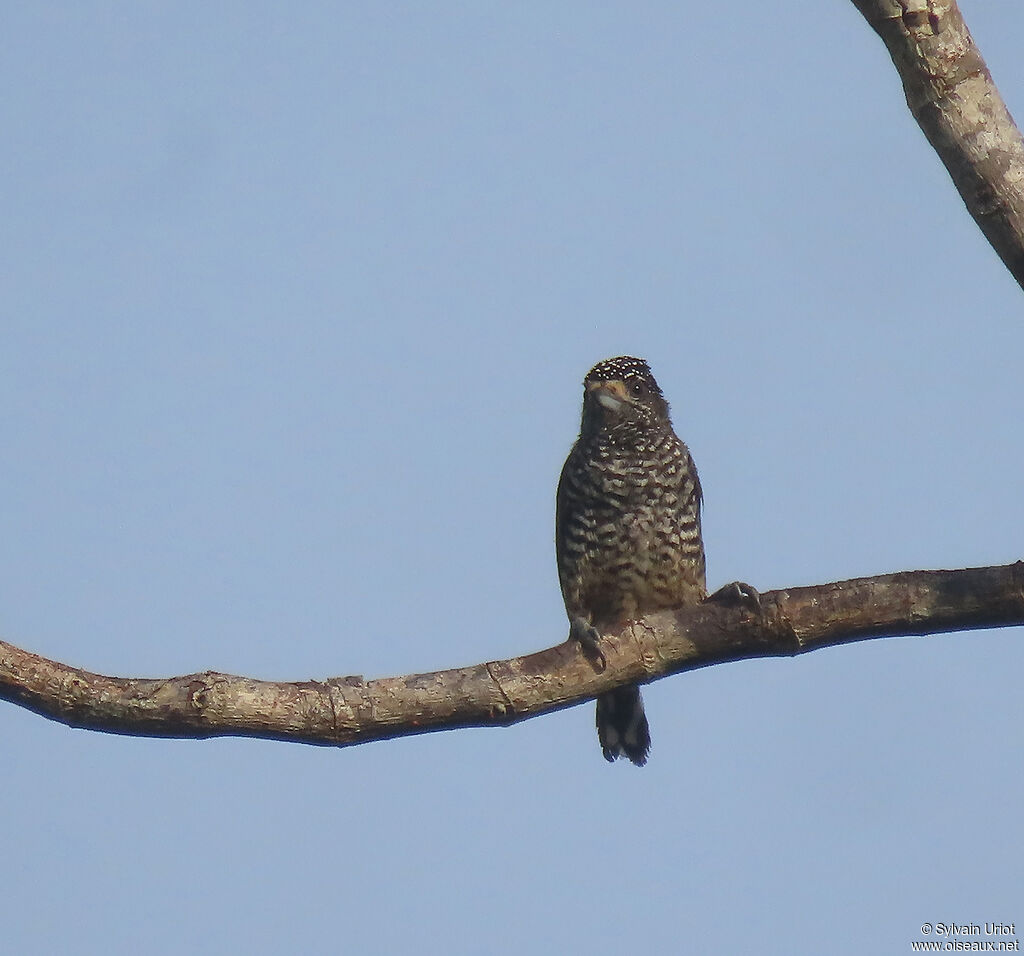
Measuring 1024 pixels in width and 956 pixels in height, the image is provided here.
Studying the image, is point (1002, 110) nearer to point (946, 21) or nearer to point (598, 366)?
point (946, 21)

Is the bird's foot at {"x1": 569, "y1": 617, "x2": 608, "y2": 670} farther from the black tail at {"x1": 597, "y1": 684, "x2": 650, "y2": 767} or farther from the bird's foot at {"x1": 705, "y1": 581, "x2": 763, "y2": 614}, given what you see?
the black tail at {"x1": 597, "y1": 684, "x2": 650, "y2": 767}

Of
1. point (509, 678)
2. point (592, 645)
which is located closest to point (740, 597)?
point (592, 645)

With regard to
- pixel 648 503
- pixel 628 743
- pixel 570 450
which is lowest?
pixel 628 743

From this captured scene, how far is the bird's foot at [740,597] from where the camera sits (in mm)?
4859

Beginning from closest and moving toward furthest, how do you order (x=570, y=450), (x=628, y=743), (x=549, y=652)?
(x=549, y=652) < (x=628, y=743) < (x=570, y=450)

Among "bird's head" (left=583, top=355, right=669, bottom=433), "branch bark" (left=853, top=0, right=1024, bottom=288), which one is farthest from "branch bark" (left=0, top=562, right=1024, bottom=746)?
"bird's head" (left=583, top=355, right=669, bottom=433)

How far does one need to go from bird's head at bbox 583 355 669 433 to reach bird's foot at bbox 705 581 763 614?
2.78 metres

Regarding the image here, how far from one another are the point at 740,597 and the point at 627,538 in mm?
2243

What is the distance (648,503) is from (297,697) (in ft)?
10.6

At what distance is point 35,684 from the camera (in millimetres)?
4219

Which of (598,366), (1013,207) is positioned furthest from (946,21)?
(598,366)

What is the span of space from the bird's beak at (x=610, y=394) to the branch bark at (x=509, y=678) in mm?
2802

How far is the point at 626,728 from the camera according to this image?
716 centimetres

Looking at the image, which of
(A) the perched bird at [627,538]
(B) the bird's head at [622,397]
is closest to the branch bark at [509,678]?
(A) the perched bird at [627,538]
